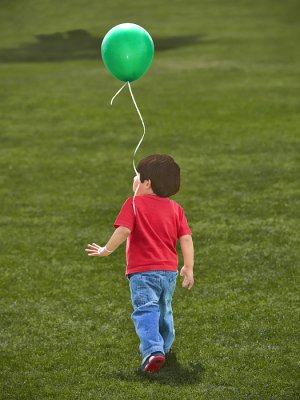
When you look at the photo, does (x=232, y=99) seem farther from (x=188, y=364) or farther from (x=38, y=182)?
(x=188, y=364)

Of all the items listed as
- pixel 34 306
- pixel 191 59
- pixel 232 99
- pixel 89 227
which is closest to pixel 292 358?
pixel 34 306

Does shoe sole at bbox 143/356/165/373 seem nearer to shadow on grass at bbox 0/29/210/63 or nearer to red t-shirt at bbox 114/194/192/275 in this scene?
red t-shirt at bbox 114/194/192/275

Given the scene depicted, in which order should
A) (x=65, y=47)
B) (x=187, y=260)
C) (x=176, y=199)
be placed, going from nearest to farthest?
1. (x=187, y=260)
2. (x=176, y=199)
3. (x=65, y=47)

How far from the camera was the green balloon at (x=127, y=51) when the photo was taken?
6.03 meters

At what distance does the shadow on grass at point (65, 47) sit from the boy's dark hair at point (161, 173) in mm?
18728

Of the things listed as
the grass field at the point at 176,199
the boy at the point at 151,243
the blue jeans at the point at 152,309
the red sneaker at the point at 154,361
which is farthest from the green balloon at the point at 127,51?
the red sneaker at the point at 154,361

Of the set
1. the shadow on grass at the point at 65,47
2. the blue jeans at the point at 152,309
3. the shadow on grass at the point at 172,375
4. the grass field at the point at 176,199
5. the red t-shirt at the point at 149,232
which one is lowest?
the shadow on grass at the point at 65,47

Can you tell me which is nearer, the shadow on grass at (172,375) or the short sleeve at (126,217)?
the shadow on grass at (172,375)

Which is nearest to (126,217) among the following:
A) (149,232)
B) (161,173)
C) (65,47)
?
(149,232)

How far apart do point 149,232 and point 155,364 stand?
806 mm

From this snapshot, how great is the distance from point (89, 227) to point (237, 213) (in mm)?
1609

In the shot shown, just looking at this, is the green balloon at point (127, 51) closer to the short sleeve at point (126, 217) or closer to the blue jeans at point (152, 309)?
the short sleeve at point (126, 217)

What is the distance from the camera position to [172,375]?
17.8ft

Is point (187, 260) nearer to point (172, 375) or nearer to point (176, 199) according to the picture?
point (172, 375)
